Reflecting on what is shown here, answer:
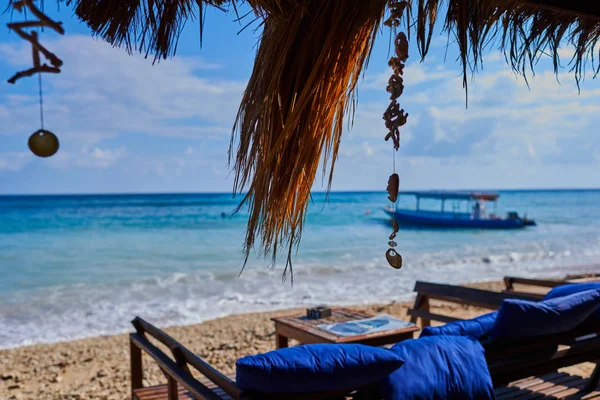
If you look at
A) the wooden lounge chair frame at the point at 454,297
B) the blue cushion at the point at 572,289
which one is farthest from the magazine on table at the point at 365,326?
the blue cushion at the point at 572,289

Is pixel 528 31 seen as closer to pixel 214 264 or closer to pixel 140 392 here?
pixel 140 392

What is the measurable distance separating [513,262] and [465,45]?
43.6 ft

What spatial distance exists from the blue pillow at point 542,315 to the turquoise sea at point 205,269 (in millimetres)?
5782

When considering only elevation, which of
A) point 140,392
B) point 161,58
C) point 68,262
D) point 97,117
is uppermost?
point 97,117

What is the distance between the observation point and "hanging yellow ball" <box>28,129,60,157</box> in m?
0.74

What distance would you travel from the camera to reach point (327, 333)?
3.30 metres

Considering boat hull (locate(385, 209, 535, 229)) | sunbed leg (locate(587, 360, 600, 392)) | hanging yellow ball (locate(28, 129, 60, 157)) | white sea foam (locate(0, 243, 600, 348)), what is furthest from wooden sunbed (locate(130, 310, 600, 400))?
boat hull (locate(385, 209, 535, 229))

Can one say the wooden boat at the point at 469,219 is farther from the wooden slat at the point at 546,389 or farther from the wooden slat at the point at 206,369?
the wooden slat at the point at 206,369

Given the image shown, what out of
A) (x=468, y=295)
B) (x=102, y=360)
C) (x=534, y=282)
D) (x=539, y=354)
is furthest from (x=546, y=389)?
(x=102, y=360)

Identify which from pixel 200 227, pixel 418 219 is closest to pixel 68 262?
pixel 200 227

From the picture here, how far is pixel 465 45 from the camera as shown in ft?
5.39

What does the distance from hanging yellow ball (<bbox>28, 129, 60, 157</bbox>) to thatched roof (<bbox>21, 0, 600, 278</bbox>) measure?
27.9 inches

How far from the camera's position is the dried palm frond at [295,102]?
1.52 metres

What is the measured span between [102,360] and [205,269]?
7729 millimetres
